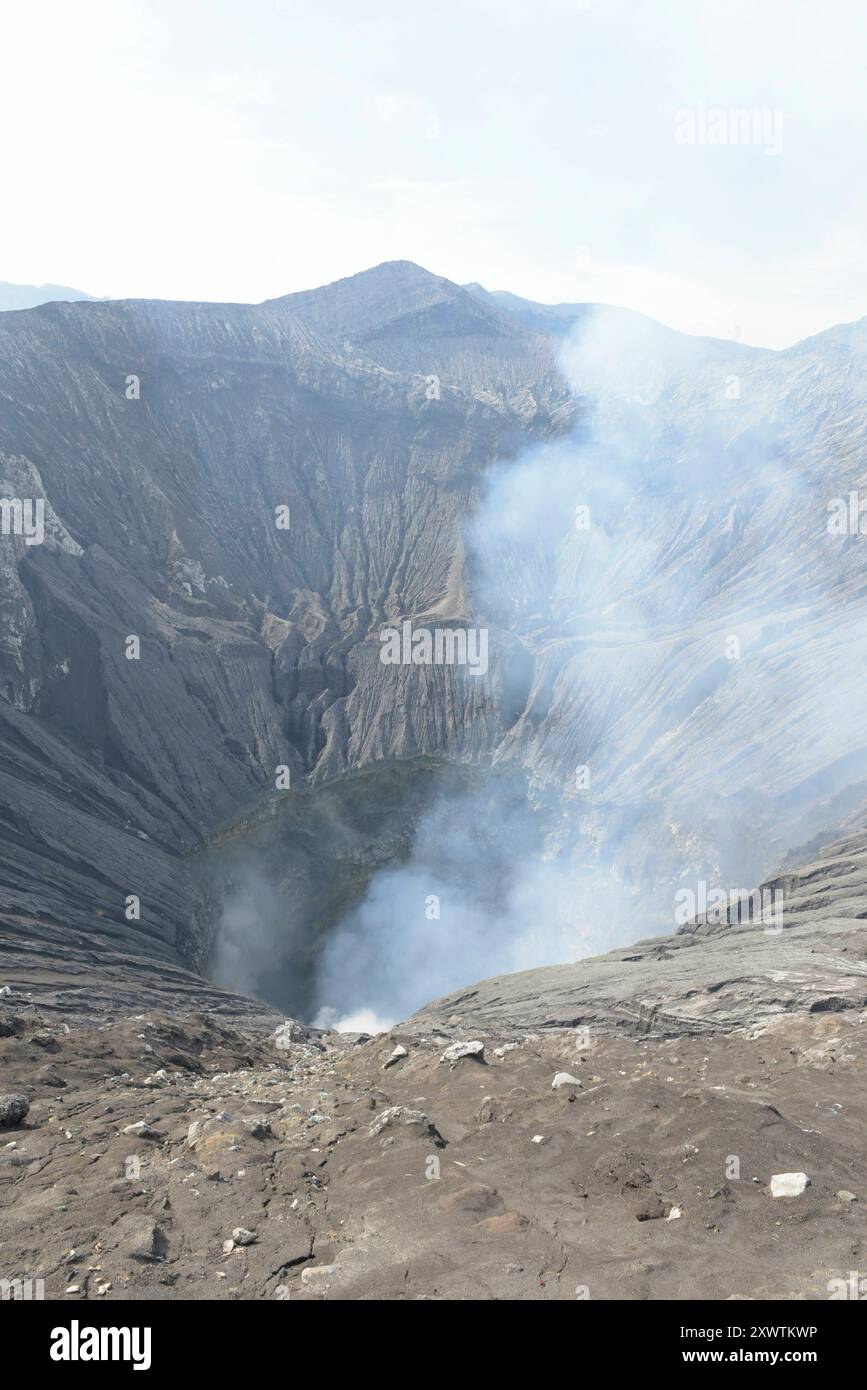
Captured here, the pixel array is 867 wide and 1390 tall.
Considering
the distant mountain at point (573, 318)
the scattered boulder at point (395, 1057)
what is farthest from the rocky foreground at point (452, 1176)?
the distant mountain at point (573, 318)

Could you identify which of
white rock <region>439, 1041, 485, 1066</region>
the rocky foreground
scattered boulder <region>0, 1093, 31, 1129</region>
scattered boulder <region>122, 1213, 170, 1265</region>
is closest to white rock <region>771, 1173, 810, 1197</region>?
the rocky foreground

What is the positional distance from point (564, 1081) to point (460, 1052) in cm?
301

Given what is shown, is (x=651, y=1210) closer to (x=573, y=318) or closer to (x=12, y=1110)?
(x=12, y=1110)

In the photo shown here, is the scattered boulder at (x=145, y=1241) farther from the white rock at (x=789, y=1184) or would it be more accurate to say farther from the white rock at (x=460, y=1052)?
the white rock at (x=460, y=1052)

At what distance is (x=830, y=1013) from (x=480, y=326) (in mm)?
102921

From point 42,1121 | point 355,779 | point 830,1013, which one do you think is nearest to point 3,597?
point 355,779

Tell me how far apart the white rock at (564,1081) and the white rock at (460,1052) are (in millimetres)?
2345

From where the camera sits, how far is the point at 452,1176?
35.9 feet

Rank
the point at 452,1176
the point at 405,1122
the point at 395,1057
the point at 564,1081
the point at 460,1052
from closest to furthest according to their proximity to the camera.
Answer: the point at 452,1176
the point at 405,1122
the point at 564,1081
the point at 460,1052
the point at 395,1057

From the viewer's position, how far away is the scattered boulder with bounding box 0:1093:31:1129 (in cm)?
1359

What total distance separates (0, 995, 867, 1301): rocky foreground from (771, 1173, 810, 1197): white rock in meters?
0.08

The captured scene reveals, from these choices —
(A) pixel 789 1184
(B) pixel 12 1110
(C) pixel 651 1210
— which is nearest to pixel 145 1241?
(C) pixel 651 1210

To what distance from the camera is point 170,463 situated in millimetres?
73438
